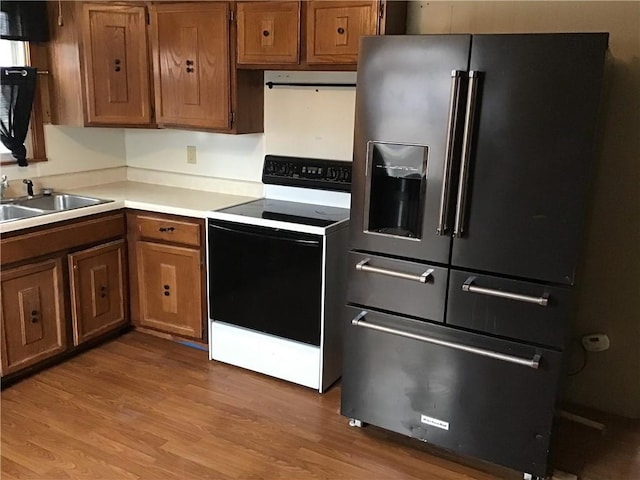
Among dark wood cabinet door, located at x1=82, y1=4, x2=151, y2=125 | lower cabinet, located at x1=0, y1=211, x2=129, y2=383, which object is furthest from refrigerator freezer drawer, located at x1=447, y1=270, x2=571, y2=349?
dark wood cabinet door, located at x1=82, y1=4, x2=151, y2=125

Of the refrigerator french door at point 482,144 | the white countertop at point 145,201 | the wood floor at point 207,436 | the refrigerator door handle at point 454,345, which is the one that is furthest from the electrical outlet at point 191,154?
the refrigerator door handle at point 454,345

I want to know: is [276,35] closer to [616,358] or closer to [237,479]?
[237,479]

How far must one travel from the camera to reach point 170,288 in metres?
3.44

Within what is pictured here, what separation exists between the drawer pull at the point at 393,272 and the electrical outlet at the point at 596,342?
1.02 m

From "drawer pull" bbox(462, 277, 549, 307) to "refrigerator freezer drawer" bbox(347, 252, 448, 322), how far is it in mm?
95

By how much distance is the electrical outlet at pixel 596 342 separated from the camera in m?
2.84

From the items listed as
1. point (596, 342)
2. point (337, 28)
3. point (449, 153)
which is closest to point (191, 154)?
point (337, 28)

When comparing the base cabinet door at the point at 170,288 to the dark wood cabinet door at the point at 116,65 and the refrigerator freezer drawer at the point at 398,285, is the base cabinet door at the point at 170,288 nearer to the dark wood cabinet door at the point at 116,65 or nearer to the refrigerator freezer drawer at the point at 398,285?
the dark wood cabinet door at the point at 116,65

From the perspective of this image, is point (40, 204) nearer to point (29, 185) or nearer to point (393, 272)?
point (29, 185)

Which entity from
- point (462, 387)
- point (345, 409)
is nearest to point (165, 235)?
point (345, 409)

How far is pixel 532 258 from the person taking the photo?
220 centimetres

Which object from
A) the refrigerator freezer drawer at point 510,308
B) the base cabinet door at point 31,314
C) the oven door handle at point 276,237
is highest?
the oven door handle at point 276,237

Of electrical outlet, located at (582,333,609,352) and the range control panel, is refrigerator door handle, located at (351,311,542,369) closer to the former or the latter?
electrical outlet, located at (582,333,609,352)

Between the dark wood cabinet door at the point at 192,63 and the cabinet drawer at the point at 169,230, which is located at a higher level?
the dark wood cabinet door at the point at 192,63
